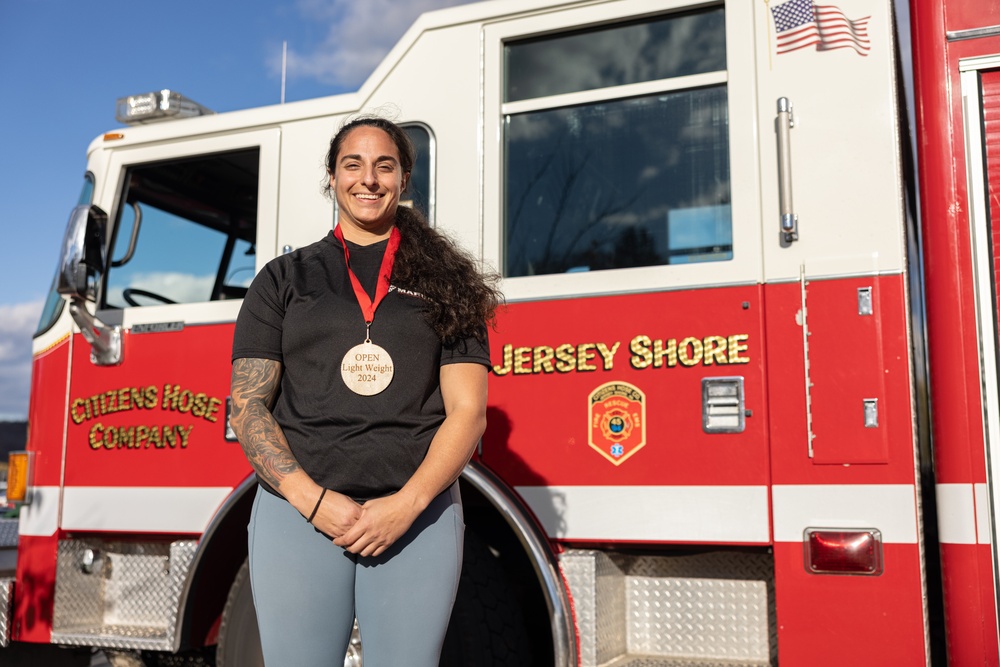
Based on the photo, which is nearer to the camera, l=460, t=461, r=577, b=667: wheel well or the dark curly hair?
the dark curly hair

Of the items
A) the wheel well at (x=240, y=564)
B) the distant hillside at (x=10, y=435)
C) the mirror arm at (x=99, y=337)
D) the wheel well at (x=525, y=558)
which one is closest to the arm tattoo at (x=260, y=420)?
the wheel well at (x=525, y=558)

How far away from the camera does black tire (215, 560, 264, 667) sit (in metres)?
3.14

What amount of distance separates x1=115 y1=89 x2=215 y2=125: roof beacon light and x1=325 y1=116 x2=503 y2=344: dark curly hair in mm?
2128

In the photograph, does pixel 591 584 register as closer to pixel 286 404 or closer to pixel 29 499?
pixel 286 404

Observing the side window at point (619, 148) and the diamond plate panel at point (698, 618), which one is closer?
the diamond plate panel at point (698, 618)

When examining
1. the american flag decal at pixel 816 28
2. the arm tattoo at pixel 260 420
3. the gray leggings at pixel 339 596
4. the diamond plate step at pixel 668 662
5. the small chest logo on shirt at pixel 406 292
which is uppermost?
the american flag decal at pixel 816 28

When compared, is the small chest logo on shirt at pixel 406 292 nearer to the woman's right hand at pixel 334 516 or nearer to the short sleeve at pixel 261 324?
the short sleeve at pixel 261 324

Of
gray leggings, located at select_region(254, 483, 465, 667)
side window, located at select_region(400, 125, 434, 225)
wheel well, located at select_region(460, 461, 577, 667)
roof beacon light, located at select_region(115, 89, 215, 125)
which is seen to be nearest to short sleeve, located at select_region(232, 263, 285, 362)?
gray leggings, located at select_region(254, 483, 465, 667)

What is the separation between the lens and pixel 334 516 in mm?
1778

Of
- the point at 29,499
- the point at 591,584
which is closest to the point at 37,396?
the point at 29,499

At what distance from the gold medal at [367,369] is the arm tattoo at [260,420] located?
0.16m

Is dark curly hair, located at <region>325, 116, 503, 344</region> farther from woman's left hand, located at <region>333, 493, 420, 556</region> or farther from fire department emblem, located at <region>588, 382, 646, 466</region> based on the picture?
fire department emblem, located at <region>588, 382, 646, 466</region>

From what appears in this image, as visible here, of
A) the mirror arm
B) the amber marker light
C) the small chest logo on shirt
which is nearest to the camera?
the small chest logo on shirt

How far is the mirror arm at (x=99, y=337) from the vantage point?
3.65 meters
